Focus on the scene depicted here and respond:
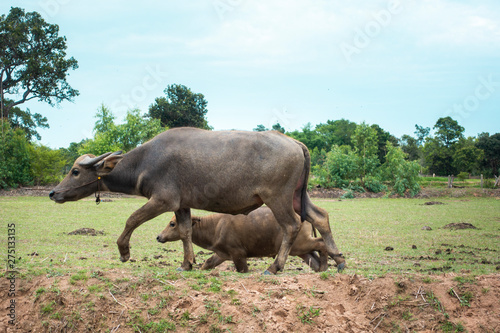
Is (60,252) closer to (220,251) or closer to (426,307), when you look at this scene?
(220,251)

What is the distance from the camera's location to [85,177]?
876 cm

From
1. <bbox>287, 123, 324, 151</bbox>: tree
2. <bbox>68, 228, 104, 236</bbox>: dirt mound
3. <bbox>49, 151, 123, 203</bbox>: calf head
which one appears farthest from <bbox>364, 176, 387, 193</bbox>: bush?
<bbox>287, 123, 324, 151</bbox>: tree

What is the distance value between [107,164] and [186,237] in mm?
2008

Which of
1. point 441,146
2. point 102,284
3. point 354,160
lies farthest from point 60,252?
point 441,146

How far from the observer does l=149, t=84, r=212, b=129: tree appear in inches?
1997

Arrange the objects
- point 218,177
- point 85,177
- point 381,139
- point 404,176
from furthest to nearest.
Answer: point 381,139, point 404,176, point 85,177, point 218,177

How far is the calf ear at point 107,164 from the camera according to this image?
859 centimetres

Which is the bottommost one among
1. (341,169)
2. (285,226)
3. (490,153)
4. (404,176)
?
(285,226)

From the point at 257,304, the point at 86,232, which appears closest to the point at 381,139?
the point at 86,232

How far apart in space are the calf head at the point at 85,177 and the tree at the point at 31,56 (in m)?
39.6

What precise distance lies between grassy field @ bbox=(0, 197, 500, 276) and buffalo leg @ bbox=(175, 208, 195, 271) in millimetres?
501

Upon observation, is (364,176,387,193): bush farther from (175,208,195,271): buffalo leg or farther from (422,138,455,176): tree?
(175,208,195,271): buffalo leg

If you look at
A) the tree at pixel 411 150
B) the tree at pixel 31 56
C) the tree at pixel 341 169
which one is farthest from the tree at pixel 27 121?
the tree at pixel 411 150

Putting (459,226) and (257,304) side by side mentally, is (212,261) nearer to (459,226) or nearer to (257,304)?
(257,304)
